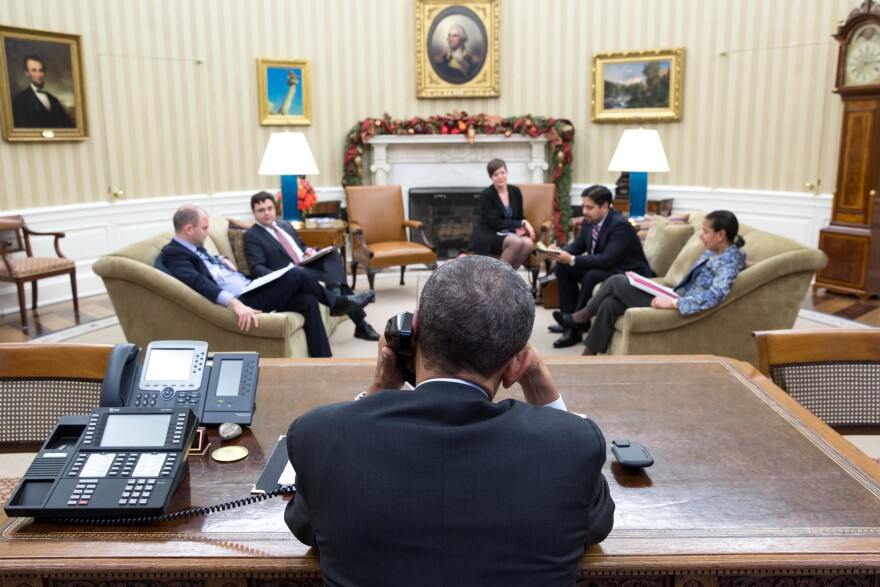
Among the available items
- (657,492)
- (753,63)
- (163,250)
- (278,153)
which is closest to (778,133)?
(753,63)

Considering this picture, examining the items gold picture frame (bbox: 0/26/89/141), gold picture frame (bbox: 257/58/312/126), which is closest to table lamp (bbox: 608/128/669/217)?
gold picture frame (bbox: 257/58/312/126)

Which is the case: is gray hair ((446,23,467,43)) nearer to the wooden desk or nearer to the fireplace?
the fireplace

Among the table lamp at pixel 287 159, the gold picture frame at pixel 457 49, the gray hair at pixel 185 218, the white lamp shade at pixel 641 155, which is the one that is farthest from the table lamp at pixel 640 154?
the gray hair at pixel 185 218

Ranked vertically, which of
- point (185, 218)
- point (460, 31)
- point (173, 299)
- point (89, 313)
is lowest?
point (89, 313)

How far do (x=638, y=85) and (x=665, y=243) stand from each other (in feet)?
12.9

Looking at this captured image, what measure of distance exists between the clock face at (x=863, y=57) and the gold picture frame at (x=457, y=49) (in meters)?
4.07

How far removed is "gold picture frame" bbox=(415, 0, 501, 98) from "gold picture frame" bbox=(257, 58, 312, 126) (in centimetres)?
145

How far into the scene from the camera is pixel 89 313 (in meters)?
7.25

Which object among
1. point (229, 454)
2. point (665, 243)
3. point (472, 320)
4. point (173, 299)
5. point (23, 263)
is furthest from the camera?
point (23, 263)

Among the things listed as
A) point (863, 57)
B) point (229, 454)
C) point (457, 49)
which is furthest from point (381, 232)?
point (229, 454)

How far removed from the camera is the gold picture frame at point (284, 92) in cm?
926

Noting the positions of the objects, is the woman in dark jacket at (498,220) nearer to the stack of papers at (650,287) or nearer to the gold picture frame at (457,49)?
the stack of papers at (650,287)

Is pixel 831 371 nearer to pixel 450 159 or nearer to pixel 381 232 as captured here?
pixel 381 232

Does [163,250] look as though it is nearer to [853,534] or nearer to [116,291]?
[116,291]
